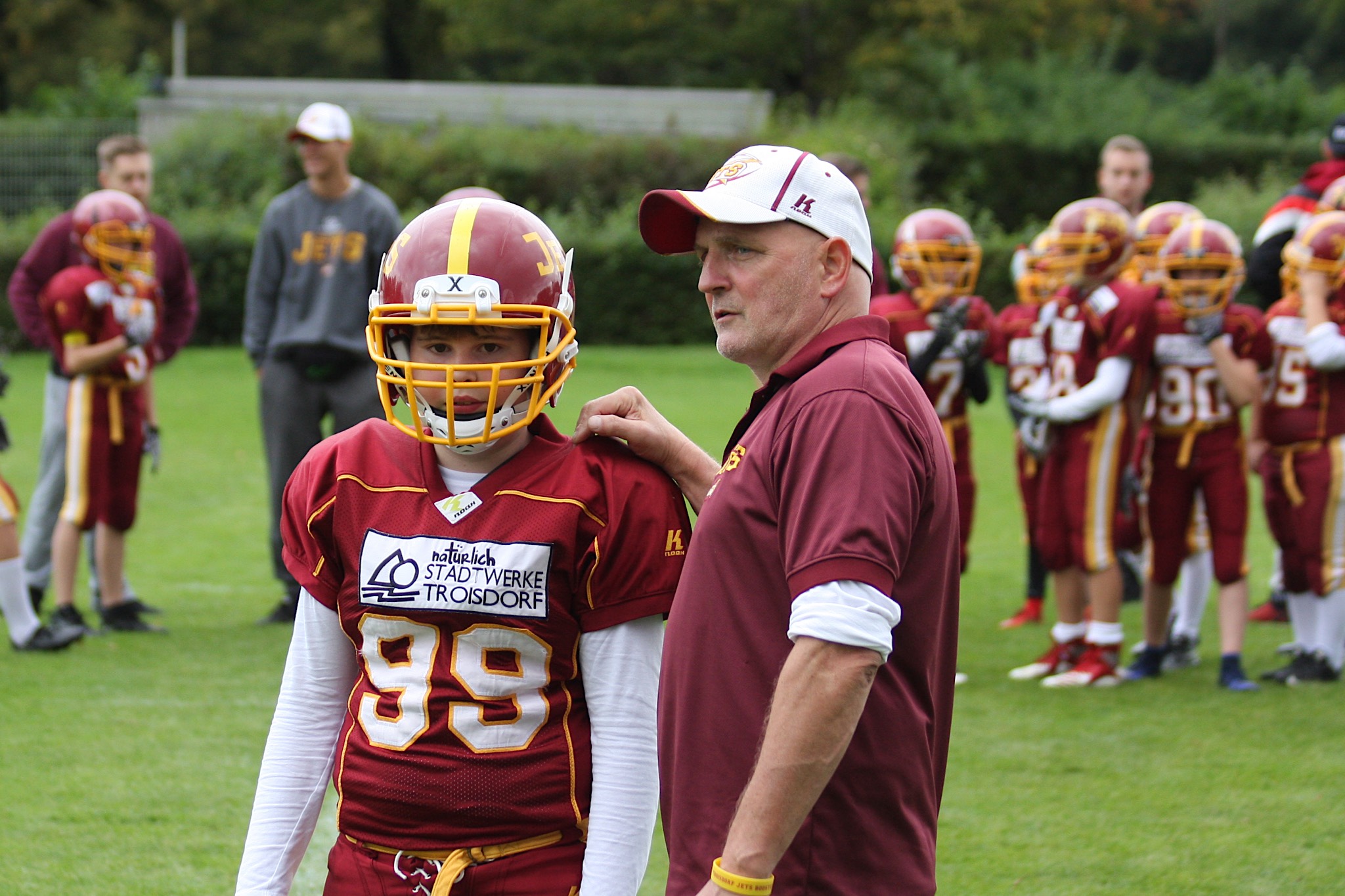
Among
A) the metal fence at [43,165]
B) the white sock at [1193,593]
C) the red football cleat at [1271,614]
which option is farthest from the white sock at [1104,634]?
the metal fence at [43,165]

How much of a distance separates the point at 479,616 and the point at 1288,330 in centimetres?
569

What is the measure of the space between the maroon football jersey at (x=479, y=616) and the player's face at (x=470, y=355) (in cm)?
14

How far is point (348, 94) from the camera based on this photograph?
96.8 ft

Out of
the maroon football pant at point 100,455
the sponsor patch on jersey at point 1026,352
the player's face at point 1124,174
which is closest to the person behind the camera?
the maroon football pant at point 100,455

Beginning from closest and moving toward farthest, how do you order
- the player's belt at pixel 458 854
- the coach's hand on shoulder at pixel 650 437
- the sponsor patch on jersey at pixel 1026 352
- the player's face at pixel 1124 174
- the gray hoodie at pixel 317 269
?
the player's belt at pixel 458 854 → the coach's hand on shoulder at pixel 650 437 → the gray hoodie at pixel 317 269 → the sponsor patch on jersey at pixel 1026 352 → the player's face at pixel 1124 174

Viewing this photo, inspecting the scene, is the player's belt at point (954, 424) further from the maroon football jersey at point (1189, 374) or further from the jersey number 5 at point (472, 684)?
the jersey number 5 at point (472, 684)

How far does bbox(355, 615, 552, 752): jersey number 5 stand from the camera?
2.56 meters

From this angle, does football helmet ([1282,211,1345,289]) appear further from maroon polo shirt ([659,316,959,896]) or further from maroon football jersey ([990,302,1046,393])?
maroon polo shirt ([659,316,959,896])

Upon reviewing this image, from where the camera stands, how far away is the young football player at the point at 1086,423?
22.6 ft

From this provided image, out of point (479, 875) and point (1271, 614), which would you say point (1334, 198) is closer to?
point (1271, 614)

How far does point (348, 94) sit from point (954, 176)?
43.2ft

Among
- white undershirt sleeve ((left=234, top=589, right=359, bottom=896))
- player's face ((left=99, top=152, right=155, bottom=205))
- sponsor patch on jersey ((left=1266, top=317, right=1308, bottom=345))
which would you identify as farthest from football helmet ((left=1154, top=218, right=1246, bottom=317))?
player's face ((left=99, top=152, right=155, bottom=205))

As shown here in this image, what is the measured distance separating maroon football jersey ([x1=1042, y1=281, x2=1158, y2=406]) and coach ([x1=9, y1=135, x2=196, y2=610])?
487 cm

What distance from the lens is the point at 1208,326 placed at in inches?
272
